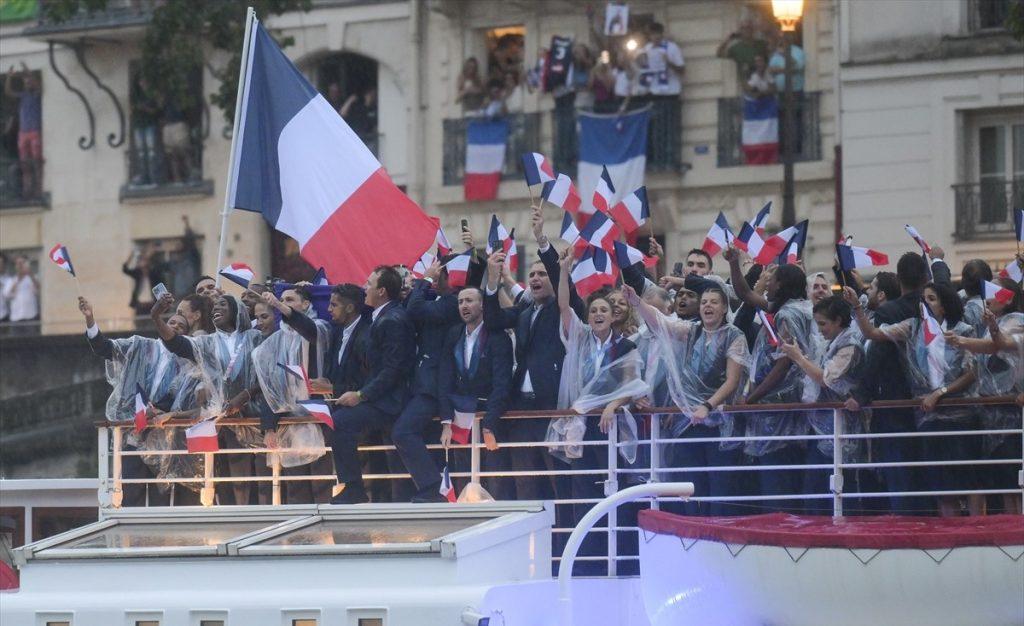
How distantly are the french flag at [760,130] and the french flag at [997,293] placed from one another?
17.8m

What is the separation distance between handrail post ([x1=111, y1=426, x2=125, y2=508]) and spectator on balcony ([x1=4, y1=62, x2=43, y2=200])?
22955 mm

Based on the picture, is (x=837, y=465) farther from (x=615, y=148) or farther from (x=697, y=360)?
(x=615, y=148)

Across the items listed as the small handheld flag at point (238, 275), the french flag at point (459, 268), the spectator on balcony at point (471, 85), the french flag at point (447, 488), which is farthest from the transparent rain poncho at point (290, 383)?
the spectator on balcony at point (471, 85)

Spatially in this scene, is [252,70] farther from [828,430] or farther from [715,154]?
[715,154]

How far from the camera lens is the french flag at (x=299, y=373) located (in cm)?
1457

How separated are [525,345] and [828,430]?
7.51ft

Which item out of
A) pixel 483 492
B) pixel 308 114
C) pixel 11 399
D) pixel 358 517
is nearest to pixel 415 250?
pixel 308 114

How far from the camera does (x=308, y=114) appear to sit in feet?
57.8

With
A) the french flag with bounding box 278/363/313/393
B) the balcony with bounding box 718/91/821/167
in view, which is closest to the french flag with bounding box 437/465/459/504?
the french flag with bounding box 278/363/313/393

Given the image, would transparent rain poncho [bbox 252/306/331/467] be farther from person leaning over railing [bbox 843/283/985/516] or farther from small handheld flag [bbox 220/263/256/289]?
person leaning over railing [bbox 843/283/985/516]

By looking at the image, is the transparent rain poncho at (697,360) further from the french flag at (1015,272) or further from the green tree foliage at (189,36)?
the green tree foliage at (189,36)

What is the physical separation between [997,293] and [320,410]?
175 inches

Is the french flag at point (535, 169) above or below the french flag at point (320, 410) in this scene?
above

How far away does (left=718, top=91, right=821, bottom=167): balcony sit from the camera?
104ft
